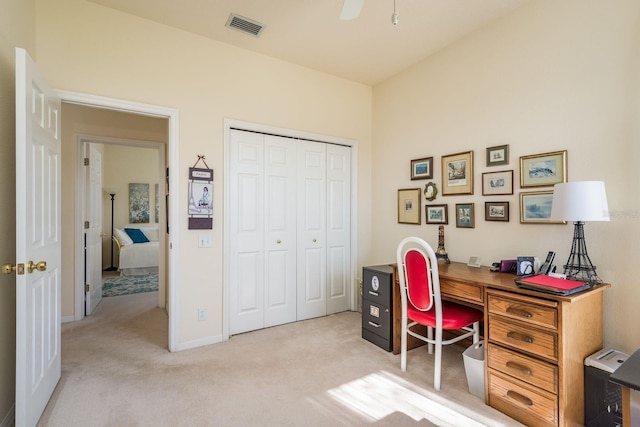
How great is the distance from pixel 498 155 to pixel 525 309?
1341mm

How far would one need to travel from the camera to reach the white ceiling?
7.93ft

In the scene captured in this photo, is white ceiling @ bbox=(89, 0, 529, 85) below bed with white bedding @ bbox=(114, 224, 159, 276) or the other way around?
the other way around

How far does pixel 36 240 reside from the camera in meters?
1.76

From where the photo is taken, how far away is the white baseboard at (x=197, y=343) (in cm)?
274

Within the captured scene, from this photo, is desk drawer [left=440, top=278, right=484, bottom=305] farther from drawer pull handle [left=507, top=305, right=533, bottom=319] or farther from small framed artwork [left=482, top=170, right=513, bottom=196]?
small framed artwork [left=482, top=170, right=513, bottom=196]

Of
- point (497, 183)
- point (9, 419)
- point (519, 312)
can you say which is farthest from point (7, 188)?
point (497, 183)

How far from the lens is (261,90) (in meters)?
3.20

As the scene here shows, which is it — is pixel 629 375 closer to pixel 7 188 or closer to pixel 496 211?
pixel 496 211

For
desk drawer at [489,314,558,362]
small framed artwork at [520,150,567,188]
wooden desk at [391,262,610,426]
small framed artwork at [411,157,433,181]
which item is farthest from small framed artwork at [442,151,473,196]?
desk drawer at [489,314,558,362]

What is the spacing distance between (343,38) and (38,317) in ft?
10.2

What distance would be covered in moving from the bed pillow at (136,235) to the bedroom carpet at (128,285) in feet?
3.39

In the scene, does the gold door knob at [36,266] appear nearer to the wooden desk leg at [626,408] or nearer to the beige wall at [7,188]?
the beige wall at [7,188]

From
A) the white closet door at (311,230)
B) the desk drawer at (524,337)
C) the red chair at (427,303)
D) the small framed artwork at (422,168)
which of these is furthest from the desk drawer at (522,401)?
the white closet door at (311,230)

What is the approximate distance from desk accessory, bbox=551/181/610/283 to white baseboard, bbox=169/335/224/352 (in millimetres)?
2868
